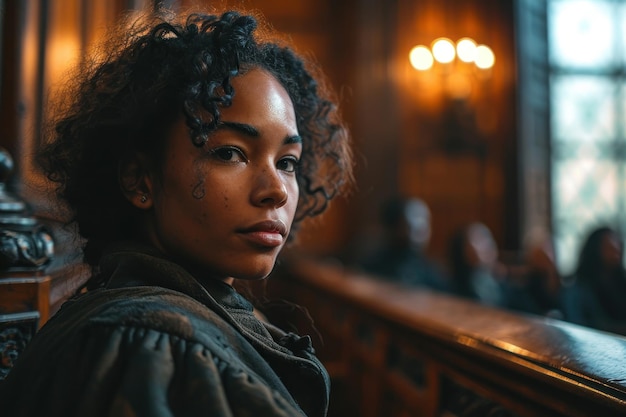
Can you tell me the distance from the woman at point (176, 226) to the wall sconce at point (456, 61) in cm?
543

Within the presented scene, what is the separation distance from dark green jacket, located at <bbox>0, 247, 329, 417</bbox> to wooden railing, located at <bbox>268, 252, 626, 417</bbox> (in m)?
0.53

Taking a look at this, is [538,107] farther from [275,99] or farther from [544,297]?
[275,99]

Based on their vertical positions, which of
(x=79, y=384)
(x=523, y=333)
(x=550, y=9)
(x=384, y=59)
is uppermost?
(x=550, y=9)

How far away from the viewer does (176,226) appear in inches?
36.5

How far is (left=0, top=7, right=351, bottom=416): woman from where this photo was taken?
2.18 ft

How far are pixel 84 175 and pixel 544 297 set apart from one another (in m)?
3.79

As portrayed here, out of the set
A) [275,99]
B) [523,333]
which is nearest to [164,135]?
[275,99]

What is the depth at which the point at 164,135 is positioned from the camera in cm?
97

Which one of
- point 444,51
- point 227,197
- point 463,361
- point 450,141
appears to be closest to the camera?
point 227,197

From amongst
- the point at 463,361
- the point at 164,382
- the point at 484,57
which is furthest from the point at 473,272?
the point at 164,382

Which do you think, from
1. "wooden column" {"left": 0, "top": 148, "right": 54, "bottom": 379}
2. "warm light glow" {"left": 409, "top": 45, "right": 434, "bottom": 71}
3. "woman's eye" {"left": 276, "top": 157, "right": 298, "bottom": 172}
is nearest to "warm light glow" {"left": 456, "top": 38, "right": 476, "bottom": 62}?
→ "warm light glow" {"left": 409, "top": 45, "right": 434, "bottom": 71}

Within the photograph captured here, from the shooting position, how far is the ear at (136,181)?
984 mm

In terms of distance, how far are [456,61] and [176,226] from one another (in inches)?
235

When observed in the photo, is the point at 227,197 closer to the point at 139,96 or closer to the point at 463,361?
the point at 139,96
